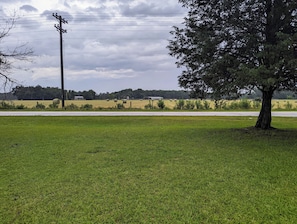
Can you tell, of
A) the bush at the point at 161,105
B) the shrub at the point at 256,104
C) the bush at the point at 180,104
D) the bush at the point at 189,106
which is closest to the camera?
the shrub at the point at 256,104

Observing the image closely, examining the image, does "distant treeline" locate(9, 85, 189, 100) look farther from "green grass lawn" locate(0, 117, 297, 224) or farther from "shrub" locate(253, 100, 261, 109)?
"green grass lawn" locate(0, 117, 297, 224)

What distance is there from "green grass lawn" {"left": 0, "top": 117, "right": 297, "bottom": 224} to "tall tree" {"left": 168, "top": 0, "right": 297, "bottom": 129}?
6.79 ft

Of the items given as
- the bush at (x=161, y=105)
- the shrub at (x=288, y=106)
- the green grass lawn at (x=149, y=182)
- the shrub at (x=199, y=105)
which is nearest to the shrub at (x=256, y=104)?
the shrub at (x=288, y=106)

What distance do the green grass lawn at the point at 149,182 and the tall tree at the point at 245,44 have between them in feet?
6.79

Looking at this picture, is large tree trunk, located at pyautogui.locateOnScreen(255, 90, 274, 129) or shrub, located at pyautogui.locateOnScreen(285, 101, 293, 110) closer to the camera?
large tree trunk, located at pyautogui.locateOnScreen(255, 90, 274, 129)

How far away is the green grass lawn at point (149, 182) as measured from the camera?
404cm

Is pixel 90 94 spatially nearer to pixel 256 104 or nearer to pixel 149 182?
pixel 256 104

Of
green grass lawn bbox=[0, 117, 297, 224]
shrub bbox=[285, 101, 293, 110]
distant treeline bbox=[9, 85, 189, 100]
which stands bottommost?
green grass lawn bbox=[0, 117, 297, 224]

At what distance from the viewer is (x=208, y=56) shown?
9.72 metres

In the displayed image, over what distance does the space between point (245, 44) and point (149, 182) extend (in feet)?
20.0

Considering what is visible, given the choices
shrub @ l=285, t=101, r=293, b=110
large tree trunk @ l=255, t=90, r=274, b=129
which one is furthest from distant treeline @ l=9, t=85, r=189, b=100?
large tree trunk @ l=255, t=90, r=274, b=129

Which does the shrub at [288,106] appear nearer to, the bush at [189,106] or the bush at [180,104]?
the bush at [189,106]

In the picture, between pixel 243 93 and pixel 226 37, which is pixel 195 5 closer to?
pixel 226 37

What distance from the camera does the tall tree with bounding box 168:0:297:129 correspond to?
7863 millimetres
